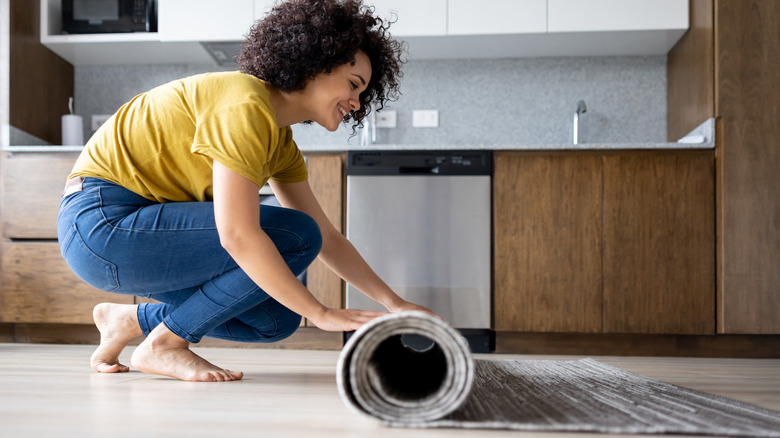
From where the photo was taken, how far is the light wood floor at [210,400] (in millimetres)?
996

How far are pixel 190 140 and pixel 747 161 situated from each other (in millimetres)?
2123

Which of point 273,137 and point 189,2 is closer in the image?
point 273,137

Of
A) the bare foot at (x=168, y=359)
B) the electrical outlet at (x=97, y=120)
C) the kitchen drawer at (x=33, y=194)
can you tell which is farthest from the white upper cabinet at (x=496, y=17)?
the bare foot at (x=168, y=359)

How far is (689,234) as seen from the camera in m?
2.59

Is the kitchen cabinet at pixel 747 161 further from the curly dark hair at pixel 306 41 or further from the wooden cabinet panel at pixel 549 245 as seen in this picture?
the curly dark hair at pixel 306 41

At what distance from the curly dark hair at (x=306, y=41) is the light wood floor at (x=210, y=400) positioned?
0.65 metres

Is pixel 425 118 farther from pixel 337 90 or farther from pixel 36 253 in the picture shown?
pixel 337 90

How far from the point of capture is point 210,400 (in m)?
1.23

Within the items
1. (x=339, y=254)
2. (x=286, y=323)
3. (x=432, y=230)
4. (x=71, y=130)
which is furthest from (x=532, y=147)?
(x=71, y=130)

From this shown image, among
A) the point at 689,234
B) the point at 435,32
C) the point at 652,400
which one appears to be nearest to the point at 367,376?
the point at 652,400

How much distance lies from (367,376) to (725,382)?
1137 mm

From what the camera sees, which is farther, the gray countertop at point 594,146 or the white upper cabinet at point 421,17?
the white upper cabinet at point 421,17

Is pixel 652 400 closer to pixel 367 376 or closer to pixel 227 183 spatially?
pixel 367 376

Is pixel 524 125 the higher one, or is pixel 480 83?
pixel 480 83
